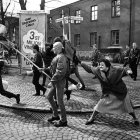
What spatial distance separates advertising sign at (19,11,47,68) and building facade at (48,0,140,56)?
14.8 m

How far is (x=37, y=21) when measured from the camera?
40.7 feet

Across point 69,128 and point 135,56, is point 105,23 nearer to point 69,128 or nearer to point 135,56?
point 135,56

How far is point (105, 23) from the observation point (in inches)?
1107

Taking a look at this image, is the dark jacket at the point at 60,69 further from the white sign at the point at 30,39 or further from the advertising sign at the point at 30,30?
the white sign at the point at 30,39

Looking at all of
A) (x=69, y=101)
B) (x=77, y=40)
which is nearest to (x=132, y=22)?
(x=77, y=40)

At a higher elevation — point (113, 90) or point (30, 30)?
point (30, 30)

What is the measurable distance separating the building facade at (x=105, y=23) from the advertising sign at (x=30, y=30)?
14.8 meters

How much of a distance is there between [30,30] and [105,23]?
17.3 m

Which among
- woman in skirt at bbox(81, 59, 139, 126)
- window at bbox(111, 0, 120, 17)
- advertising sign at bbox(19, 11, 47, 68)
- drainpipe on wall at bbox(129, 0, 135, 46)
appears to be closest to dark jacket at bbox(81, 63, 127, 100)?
woman in skirt at bbox(81, 59, 139, 126)

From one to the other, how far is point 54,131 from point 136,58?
831 cm

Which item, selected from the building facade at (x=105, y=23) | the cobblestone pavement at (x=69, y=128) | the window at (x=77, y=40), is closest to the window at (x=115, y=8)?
the building facade at (x=105, y=23)

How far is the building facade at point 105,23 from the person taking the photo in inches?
990

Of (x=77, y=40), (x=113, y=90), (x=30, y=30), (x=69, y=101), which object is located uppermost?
(x=30, y=30)

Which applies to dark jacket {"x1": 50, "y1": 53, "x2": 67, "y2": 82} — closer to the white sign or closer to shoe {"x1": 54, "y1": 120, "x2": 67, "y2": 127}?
shoe {"x1": 54, "y1": 120, "x2": 67, "y2": 127}
